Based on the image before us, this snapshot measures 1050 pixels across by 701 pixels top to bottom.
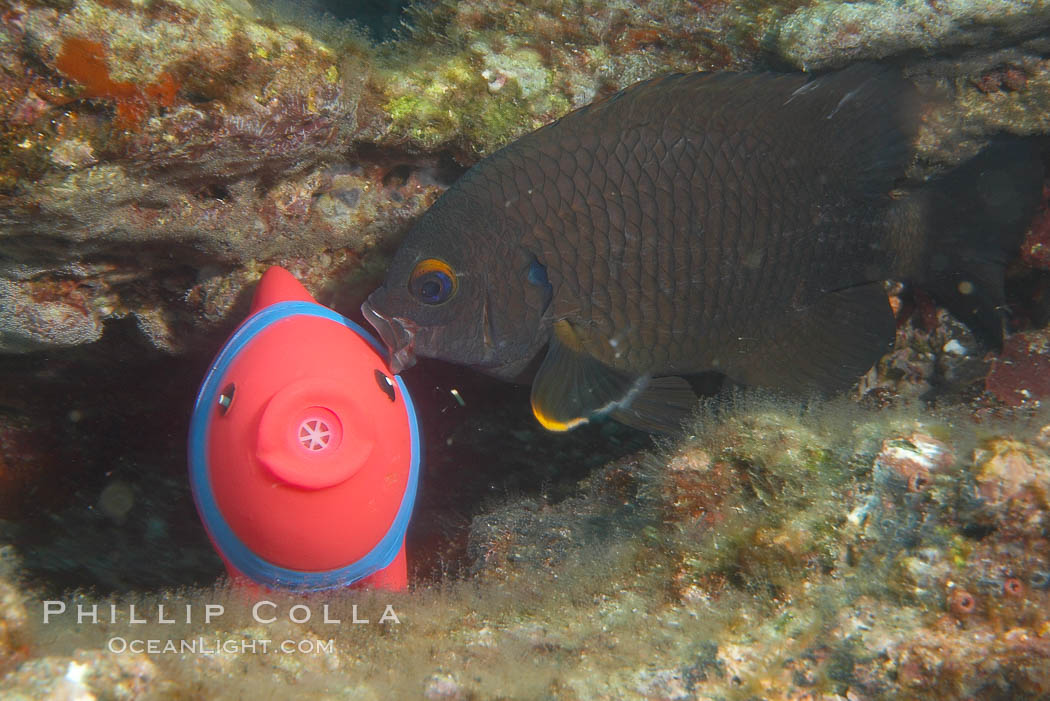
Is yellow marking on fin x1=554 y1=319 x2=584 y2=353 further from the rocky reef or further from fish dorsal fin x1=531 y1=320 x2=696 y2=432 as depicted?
the rocky reef

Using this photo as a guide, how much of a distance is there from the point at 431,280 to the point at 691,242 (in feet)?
3.71

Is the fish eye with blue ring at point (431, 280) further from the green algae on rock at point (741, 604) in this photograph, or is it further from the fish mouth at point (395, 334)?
the green algae on rock at point (741, 604)

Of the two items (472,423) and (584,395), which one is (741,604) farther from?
(472,423)

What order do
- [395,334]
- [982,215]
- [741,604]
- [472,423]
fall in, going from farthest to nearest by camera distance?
[472,423] < [982,215] < [395,334] < [741,604]

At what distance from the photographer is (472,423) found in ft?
11.8

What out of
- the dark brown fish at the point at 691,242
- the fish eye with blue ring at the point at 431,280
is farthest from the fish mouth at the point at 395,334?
the fish eye with blue ring at the point at 431,280

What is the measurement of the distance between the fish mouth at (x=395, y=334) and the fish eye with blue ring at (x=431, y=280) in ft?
0.44

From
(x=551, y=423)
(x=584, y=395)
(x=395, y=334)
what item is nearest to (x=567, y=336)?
(x=584, y=395)

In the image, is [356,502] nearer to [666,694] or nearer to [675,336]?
[666,694]

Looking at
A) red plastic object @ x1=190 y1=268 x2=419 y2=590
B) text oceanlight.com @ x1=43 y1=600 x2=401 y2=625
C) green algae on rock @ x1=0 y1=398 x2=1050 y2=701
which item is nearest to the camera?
green algae on rock @ x1=0 y1=398 x2=1050 y2=701

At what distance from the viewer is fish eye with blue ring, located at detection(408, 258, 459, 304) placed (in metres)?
2.48

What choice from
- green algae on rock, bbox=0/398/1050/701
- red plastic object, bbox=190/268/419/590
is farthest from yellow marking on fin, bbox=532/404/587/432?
red plastic object, bbox=190/268/419/590

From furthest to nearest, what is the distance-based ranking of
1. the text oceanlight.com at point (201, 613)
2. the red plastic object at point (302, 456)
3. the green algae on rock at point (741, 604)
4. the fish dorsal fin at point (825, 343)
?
the fish dorsal fin at point (825, 343) < the red plastic object at point (302, 456) < the text oceanlight.com at point (201, 613) < the green algae on rock at point (741, 604)

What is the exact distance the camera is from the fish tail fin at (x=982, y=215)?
289 cm
